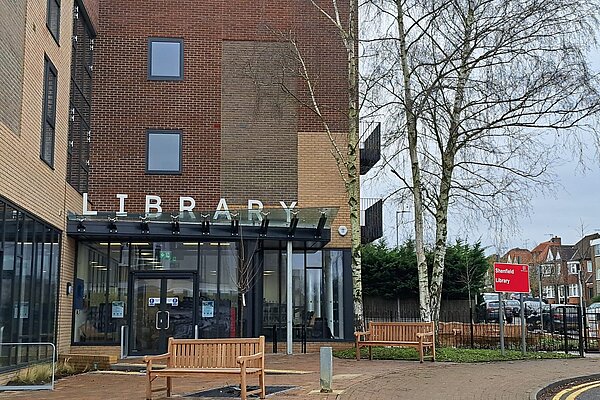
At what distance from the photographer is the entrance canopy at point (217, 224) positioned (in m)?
20.8

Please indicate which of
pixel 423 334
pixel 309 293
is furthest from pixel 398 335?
pixel 309 293

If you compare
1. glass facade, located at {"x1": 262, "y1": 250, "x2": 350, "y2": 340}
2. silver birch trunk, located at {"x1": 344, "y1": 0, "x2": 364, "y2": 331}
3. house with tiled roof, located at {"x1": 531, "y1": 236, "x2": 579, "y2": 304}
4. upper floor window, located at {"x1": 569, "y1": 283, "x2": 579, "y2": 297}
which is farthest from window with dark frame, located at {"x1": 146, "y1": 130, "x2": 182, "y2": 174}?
upper floor window, located at {"x1": 569, "y1": 283, "x2": 579, "y2": 297}

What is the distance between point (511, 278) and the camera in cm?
1978

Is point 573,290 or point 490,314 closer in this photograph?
point 490,314

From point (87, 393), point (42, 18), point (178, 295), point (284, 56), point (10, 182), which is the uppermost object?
point (284, 56)

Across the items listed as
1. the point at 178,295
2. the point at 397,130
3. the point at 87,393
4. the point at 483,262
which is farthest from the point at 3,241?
the point at 483,262

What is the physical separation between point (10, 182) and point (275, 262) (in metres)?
10.4

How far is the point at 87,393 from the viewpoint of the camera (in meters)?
13.0

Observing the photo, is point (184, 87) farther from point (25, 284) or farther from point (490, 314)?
point (490, 314)

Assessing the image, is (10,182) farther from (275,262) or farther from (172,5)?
(172,5)


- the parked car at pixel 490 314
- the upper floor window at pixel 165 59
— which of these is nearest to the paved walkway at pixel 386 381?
the upper floor window at pixel 165 59

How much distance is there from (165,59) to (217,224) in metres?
6.05

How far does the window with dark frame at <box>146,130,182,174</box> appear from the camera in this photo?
23734mm

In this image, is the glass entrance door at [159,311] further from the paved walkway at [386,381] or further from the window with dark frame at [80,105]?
the paved walkway at [386,381]
